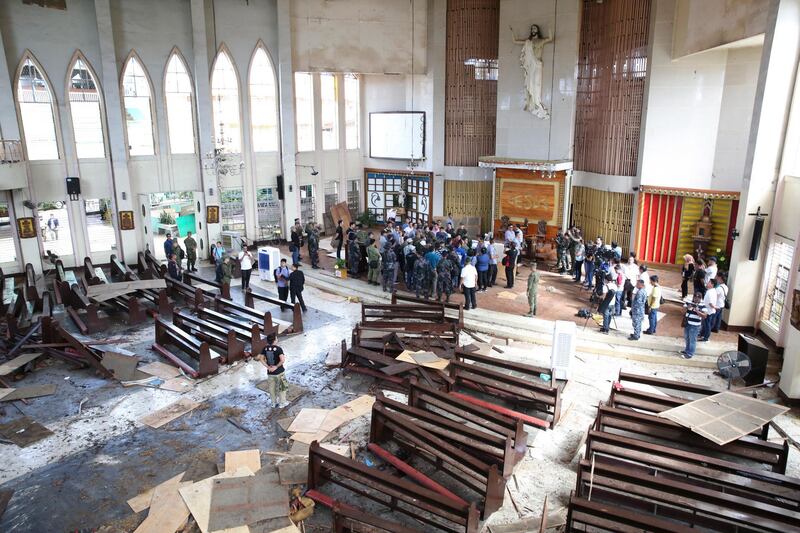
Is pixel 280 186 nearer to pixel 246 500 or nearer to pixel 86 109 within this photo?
pixel 86 109

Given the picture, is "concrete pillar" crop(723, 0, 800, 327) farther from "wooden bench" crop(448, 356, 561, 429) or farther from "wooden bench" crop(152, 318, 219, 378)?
"wooden bench" crop(152, 318, 219, 378)

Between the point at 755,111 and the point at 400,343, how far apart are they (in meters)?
9.51

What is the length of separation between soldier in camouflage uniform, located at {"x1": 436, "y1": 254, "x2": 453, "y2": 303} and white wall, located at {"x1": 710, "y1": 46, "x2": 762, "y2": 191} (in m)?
9.12

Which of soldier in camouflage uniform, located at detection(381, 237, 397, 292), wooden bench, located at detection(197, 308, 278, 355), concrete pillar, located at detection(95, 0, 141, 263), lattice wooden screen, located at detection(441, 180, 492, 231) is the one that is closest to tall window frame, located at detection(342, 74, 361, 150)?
lattice wooden screen, located at detection(441, 180, 492, 231)

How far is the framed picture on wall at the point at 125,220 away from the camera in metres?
20.1

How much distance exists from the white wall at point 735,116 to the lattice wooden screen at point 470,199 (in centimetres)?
847

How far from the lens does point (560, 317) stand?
1450 centimetres

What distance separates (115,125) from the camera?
19.5 meters

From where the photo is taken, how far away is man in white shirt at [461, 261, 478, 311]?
14.5m

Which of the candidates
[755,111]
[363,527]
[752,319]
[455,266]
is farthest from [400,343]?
[755,111]

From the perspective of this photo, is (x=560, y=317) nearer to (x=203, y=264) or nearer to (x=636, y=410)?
(x=636, y=410)

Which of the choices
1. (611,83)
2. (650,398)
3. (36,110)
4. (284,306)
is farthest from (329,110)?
(650,398)

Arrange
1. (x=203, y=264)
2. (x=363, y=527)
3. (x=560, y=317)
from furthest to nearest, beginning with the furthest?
(x=203, y=264), (x=560, y=317), (x=363, y=527)

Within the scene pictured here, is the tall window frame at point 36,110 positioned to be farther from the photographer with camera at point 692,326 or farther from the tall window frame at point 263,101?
the photographer with camera at point 692,326
